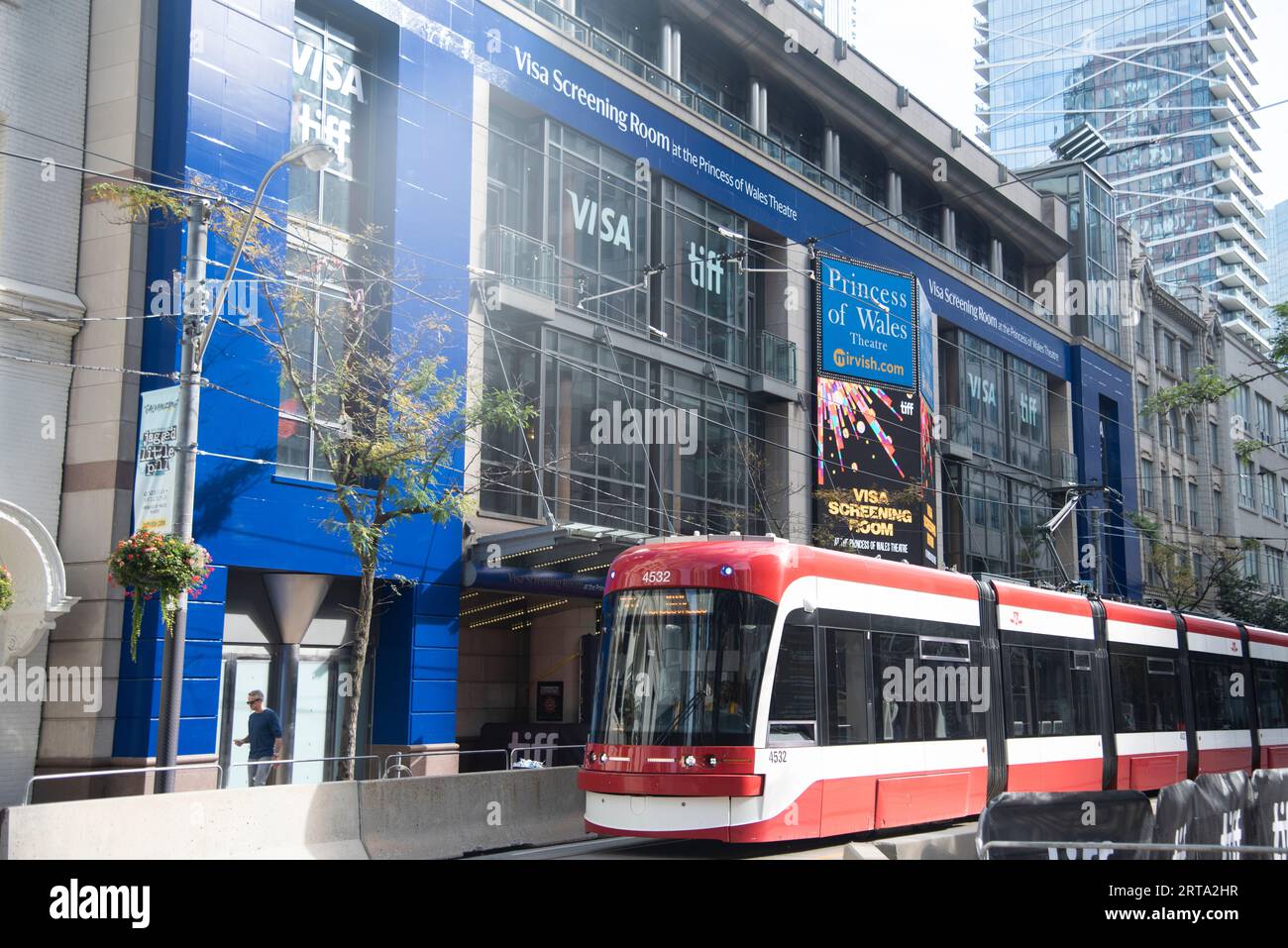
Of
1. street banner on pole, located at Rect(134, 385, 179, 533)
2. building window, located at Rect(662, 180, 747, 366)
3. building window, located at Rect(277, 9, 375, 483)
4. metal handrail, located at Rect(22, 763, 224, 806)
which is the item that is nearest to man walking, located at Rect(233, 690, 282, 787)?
metal handrail, located at Rect(22, 763, 224, 806)

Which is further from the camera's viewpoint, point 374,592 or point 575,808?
point 374,592

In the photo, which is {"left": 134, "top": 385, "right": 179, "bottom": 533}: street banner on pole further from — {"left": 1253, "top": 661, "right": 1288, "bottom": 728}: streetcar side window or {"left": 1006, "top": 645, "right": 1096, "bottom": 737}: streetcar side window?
{"left": 1253, "top": 661, "right": 1288, "bottom": 728}: streetcar side window

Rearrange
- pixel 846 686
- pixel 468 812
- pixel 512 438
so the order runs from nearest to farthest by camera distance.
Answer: pixel 846 686, pixel 468 812, pixel 512 438

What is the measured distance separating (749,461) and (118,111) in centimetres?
1690

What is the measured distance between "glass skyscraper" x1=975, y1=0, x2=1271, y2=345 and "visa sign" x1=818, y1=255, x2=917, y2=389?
99875 mm

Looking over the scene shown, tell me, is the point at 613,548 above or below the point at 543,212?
below

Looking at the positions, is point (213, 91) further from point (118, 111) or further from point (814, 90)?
point (814, 90)

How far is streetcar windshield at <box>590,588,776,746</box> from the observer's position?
14.1 m

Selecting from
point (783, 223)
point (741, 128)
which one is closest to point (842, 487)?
point (783, 223)

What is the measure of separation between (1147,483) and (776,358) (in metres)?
29.4

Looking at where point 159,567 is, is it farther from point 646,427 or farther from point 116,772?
A: point 646,427

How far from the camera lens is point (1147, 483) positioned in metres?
56.3

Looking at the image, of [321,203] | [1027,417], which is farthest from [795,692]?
[1027,417]

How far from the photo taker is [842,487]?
32469 millimetres
